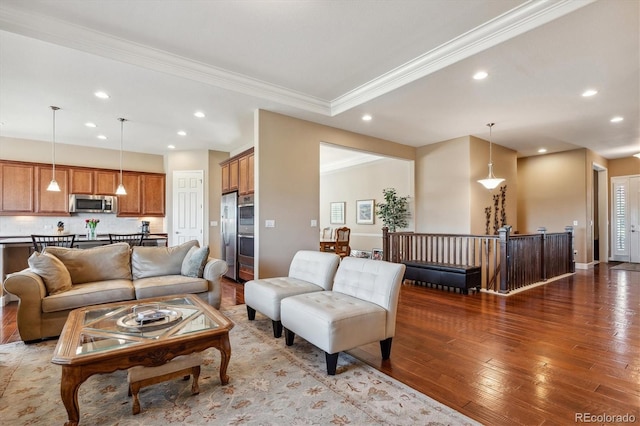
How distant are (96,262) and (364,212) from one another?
22.4 feet

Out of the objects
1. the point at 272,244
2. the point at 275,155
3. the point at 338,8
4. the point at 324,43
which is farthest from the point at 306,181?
the point at 338,8

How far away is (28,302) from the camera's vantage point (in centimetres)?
299

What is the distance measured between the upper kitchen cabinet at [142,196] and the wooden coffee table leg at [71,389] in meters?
6.73

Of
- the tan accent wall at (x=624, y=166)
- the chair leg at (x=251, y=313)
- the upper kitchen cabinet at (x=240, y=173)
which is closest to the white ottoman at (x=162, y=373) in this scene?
the chair leg at (x=251, y=313)

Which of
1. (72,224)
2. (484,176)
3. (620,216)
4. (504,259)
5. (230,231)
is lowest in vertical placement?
(504,259)

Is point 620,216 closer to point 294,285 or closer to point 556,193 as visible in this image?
point 556,193

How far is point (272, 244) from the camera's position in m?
4.88

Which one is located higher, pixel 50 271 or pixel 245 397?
pixel 50 271

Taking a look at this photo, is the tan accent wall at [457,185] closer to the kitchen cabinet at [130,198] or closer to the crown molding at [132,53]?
the crown molding at [132,53]

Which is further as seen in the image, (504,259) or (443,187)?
(443,187)

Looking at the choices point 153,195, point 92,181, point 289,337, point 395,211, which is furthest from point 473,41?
point 92,181

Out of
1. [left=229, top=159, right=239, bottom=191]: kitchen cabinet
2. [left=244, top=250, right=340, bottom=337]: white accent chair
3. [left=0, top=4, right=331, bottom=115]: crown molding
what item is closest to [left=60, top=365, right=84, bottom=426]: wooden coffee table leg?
[left=244, top=250, right=340, bottom=337]: white accent chair

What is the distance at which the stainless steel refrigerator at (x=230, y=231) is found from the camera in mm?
5870

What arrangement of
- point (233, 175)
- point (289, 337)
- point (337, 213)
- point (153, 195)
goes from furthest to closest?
point (337, 213)
point (153, 195)
point (233, 175)
point (289, 337)
